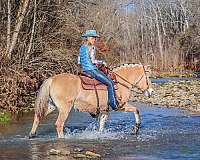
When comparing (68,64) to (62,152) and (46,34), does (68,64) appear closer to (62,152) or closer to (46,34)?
(46,34)

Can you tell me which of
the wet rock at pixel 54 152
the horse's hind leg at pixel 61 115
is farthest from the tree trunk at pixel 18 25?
the wet rock at pixel 54 152

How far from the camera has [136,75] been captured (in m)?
13.4

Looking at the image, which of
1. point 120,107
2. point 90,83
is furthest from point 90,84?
point 120,107

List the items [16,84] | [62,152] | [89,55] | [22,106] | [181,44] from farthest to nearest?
[181,44] → [22,106] → [16,84] → [89,55] → [62,152]

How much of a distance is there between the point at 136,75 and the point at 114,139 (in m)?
2.33

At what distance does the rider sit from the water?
960mm

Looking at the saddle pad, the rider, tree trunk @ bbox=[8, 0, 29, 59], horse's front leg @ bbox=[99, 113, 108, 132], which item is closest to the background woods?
tree trunk @ bbox=[8, 0, 29, 59]

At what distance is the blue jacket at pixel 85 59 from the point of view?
12.3m

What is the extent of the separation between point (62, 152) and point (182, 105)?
13171 millimetres

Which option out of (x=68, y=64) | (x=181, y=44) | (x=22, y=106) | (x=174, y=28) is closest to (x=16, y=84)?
(x=22, y=106)

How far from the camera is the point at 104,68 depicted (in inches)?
508

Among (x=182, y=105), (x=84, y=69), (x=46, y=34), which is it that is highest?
(x=46, y=34)

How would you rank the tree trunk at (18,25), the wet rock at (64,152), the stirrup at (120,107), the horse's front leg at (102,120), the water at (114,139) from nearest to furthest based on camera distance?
the wet rock at (64,152) < the water at (114,139) < the stirrup at (120,107) < the horse's front leg at (102,120) < the tree trunk at (18,25)

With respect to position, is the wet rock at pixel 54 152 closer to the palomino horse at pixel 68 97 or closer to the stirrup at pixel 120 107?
the palomino horse at pixel 68 97
